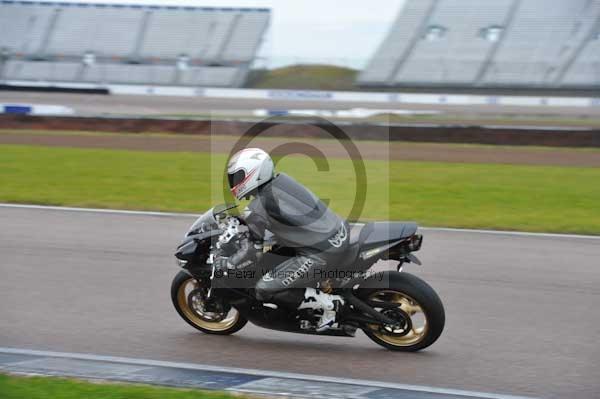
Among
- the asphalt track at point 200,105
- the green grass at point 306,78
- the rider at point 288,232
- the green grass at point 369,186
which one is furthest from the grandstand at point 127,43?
the rider at point 288,232

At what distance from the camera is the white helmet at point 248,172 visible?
227 inches

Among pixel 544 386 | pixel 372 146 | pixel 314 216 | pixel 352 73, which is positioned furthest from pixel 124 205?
pixel 352 73

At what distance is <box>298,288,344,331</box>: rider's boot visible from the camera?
596cm

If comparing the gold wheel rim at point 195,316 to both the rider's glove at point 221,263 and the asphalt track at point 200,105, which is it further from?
the asphalt track at point 200,105

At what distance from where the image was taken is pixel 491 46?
4675cm

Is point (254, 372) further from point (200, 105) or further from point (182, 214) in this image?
point (200, 105)

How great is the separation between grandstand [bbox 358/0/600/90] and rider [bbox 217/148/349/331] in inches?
1513

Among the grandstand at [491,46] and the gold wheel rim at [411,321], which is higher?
the grandstand at [491,46]

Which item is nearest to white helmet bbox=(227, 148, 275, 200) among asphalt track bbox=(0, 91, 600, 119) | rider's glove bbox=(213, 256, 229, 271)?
rider's glove bbox=(213, 256, 229, 271)

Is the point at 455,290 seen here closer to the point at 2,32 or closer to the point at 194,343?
the point at 194,343

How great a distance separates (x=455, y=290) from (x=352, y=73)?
40283 millimetres

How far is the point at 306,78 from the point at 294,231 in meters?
41.1

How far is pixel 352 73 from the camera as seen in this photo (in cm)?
4728

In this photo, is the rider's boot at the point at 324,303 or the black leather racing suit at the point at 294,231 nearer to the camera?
the black leather racing suit at the point at 294,231
